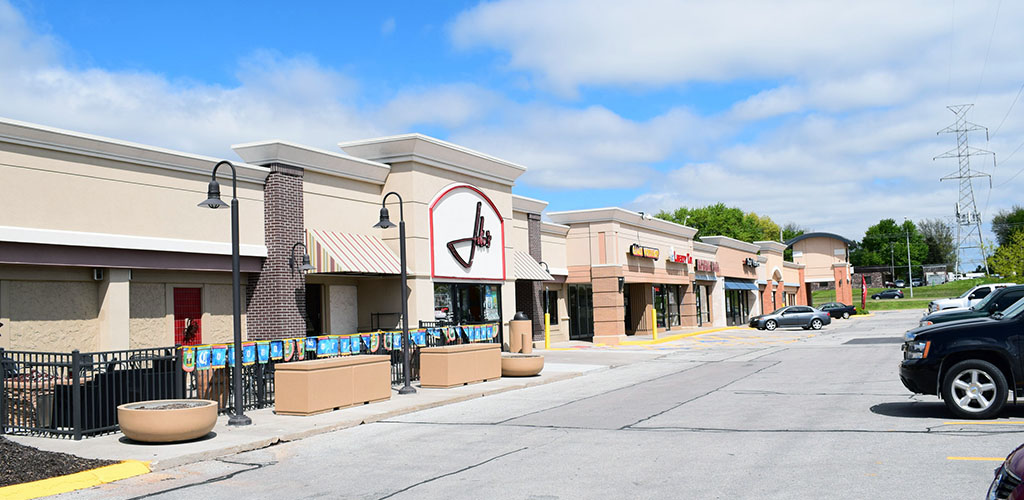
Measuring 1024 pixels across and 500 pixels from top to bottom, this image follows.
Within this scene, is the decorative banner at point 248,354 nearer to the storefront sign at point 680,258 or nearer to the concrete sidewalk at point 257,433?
the concrete sidewalk at point 257,433

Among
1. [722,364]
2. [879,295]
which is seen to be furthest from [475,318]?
[879,295]

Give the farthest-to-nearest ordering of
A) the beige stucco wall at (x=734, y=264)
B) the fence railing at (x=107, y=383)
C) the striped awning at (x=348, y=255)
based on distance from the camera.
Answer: the beige stucco wall at (x=734, y=264) → the striped awning at (x=348, y=255) → the fence railing at (x=107, y=383)

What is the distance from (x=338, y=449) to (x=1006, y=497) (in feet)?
29.8

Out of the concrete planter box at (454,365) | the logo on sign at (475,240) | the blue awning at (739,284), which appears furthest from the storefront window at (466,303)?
the blue awning at (739,284)

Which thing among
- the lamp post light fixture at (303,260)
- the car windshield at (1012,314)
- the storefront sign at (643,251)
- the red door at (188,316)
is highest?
the storefront sign at (643,251)

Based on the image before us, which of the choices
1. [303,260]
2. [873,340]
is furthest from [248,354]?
[873,340]

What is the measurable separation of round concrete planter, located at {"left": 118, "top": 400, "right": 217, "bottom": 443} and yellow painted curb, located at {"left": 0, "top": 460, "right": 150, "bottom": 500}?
1.12 meters

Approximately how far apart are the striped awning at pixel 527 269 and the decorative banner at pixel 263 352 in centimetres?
Answer: 1405

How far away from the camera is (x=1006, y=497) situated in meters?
4.73

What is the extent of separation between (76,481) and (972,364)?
12.0 meters

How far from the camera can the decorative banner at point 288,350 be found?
1736 centimetres

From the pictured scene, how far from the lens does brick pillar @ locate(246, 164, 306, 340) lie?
66.4 feet

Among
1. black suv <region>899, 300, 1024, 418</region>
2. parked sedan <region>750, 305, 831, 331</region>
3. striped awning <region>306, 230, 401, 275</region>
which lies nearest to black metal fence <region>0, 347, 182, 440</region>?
striped awning <region>306, 230, 401, 275</region>

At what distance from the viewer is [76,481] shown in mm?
9672
